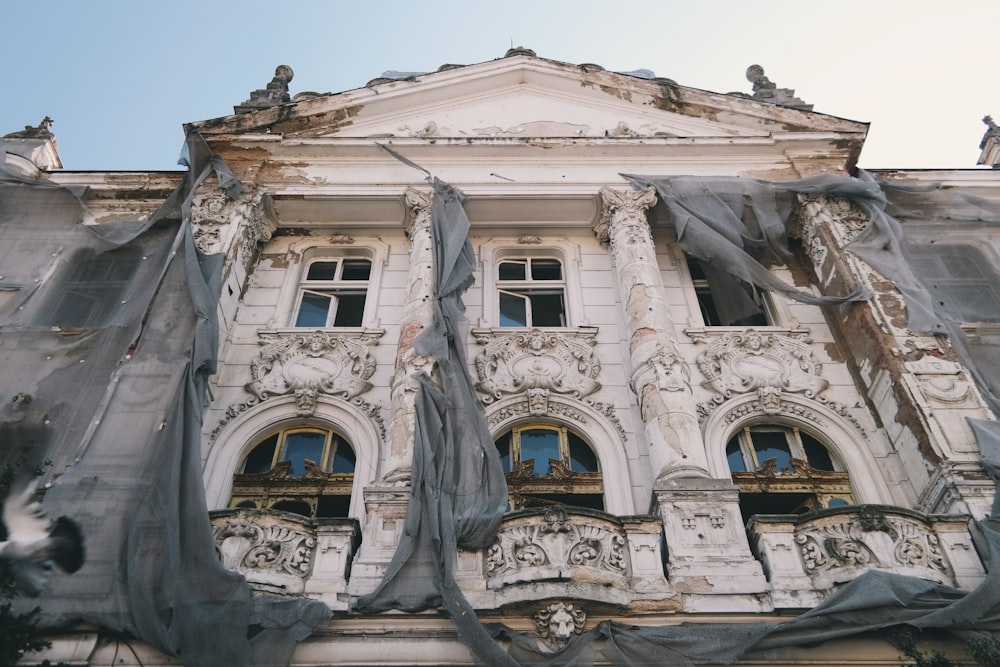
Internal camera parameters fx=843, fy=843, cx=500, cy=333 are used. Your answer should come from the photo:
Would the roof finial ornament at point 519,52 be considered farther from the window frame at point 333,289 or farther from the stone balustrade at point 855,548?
the stone balustrade at point 855,548

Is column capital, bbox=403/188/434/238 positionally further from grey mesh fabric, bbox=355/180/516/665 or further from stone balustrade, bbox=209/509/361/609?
stone balustrade, bbox=209/509/361/609

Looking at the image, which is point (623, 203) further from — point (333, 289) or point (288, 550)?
point (288, 550)

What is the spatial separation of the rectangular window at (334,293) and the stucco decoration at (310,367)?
81 centimetres

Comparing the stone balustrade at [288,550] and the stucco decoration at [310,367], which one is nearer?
the stone balustrade at [288,550]

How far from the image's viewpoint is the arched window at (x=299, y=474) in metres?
10.3

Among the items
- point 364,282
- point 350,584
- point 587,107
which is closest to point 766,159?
point 587,107

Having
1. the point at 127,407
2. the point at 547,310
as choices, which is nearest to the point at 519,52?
the point at 547,310

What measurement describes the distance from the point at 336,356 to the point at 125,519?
169 inches

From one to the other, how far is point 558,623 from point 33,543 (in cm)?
484

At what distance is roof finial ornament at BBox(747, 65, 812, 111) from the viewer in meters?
15.6

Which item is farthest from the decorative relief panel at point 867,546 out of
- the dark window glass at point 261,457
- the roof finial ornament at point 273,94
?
the roof finial ornament at point 273,94

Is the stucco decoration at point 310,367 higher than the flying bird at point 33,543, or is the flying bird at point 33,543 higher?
the stucco decoration at point 310,367

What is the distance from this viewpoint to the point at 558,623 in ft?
25.6

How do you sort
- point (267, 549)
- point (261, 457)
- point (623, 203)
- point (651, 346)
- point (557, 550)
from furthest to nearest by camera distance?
point (623, 203), point (651, 346), point (261, 457), point (267, 549), point (557, 550)
